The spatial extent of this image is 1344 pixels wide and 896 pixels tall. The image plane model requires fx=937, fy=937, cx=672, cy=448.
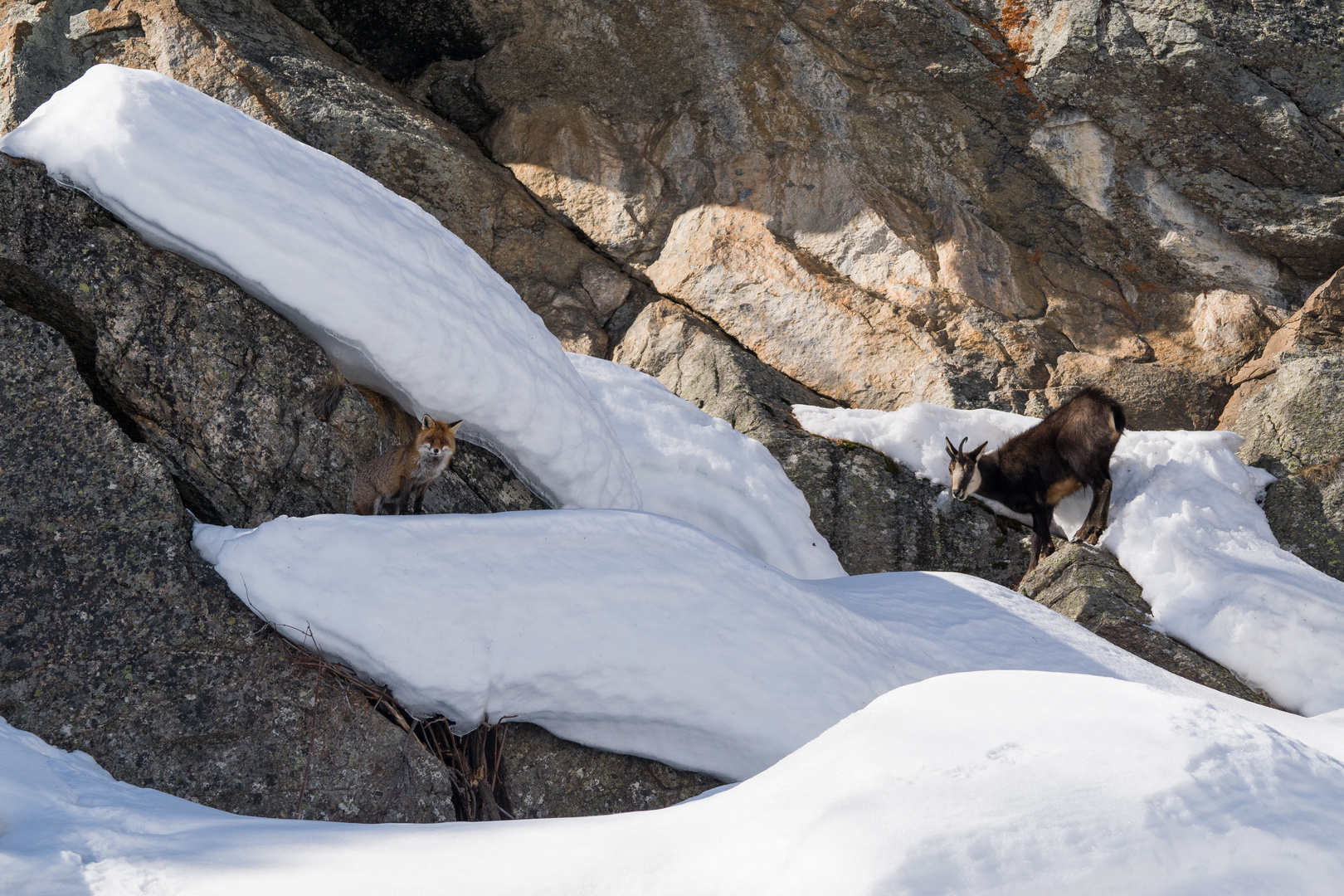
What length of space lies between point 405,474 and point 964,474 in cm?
533

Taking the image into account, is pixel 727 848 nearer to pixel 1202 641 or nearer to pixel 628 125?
pixel 1202 641

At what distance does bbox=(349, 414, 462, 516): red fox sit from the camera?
539 cm

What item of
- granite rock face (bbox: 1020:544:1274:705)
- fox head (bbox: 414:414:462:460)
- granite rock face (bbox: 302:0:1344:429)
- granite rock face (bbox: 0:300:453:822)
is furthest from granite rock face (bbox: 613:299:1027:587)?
granite rock face (bbox: 0:300:453:822)

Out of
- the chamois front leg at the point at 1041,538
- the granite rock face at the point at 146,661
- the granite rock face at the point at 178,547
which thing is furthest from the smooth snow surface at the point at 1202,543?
the granite rock face at the point at 146,661

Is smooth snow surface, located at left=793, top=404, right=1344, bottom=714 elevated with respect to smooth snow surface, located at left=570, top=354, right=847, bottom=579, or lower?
elevated

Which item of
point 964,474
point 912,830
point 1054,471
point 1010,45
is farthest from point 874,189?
point 912,830

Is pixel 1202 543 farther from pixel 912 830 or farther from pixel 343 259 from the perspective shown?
pixel 343 259

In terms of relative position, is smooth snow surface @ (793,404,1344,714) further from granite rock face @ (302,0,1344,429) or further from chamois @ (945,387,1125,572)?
granite rock face @ (302,0,1344,429)

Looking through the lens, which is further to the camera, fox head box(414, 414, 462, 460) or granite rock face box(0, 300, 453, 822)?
fox head box(414, 414, 462, 460)

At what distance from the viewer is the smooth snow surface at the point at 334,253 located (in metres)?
5.02

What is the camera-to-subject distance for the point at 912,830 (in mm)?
2385

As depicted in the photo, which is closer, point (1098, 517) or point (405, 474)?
point (405, 474)

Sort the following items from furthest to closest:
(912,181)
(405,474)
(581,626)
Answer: (912,181) < (405,474) < (581,626)

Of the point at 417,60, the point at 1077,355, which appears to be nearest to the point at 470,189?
the point at 417,60
